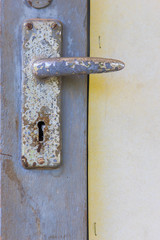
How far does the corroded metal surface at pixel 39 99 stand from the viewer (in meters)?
0.42

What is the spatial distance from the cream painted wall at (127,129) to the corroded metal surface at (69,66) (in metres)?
0.15

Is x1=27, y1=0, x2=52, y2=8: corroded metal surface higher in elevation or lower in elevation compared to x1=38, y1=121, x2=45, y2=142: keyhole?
higher

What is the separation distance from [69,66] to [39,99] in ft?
0.24

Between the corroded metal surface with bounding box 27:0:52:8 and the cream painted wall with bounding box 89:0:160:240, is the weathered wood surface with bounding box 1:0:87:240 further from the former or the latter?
the cream painted wall with bounding box 89:0:160:240

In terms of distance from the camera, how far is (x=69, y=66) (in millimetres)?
393

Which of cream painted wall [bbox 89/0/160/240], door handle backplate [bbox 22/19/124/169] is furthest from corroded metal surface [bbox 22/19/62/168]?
cream painted wall [bbox 89/0/160/240]

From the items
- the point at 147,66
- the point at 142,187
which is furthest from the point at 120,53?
the point at 142,187

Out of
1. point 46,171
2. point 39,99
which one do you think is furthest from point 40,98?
point 46,171

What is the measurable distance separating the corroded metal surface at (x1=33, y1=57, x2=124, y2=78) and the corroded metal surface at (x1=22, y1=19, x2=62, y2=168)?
25mm

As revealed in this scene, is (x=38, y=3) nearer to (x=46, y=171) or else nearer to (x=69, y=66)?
(x=69, y=66)

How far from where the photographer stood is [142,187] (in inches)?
22.0

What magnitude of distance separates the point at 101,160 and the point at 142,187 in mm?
105

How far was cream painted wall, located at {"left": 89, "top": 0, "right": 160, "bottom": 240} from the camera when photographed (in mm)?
549

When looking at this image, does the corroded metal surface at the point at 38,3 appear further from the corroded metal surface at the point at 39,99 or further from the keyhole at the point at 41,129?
the keyhole at the point at 41,129
